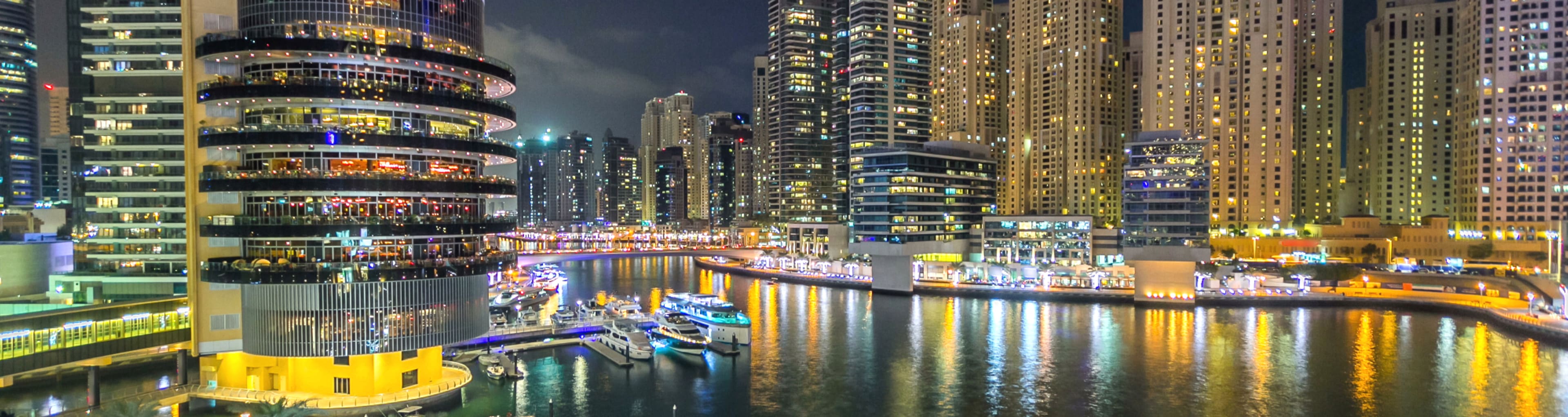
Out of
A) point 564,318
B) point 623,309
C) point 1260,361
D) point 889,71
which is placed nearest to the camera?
point 1260,361

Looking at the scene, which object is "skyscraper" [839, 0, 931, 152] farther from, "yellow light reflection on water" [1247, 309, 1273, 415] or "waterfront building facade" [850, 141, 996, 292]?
"yellow light reflection on water" [1247, 309, 1273, 415]

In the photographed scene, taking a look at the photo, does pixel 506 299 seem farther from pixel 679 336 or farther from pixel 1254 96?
pixel 1254 96

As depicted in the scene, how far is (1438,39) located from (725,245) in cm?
11782

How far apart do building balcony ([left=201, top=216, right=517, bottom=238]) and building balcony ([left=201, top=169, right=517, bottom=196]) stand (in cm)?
107

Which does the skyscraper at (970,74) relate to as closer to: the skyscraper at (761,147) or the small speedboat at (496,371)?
the skyscraper at (761,147)

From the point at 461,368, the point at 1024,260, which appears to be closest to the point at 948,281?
the point at 1024,260

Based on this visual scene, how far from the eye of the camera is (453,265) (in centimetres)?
3309

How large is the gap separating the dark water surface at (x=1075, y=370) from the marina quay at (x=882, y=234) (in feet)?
1.13

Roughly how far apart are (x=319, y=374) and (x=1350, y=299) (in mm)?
78335

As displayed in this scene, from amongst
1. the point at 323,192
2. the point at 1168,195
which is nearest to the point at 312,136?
the point at 323,192

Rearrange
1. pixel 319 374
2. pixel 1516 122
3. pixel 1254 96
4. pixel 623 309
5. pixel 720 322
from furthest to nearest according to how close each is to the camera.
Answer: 1. pixel 1254 96
2. pixel 1516 122
3. pixel 623 309
4. pixel 720 322
5. pixel 319 374

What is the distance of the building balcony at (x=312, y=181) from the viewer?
30.7m

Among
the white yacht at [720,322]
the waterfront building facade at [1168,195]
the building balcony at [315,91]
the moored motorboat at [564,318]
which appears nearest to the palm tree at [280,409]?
the building balcony at [315,91]

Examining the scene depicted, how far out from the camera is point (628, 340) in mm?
48219
